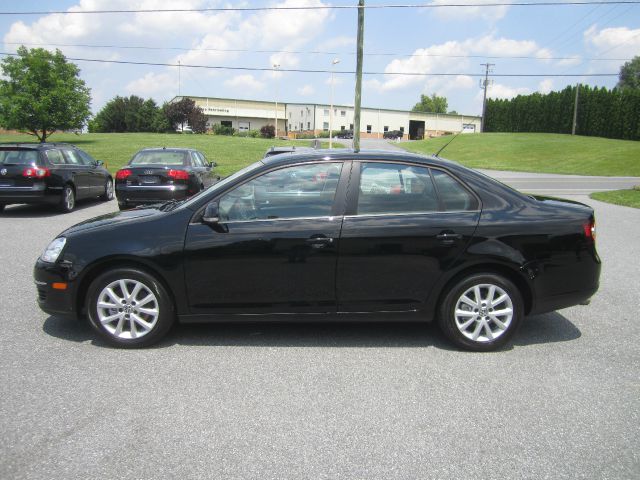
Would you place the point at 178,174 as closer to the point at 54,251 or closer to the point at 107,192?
the point at 107,192

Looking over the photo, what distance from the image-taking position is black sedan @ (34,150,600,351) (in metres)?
4.11

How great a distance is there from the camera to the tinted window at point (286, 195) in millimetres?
4211

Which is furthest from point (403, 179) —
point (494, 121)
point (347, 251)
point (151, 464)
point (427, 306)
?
point (494, 121)

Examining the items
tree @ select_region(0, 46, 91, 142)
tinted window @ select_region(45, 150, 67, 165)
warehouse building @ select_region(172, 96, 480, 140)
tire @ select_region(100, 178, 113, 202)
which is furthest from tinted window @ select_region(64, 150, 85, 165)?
warehouse building @ select_region(172, 96, 480, 140)

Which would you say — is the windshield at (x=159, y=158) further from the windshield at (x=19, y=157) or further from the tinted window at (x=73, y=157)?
the windshield at (x=19, y=157)

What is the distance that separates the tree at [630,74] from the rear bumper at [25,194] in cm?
10834

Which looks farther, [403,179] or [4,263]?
[4,263]

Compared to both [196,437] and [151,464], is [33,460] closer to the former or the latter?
[151,464]

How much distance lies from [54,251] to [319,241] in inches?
87.2

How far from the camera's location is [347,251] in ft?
13.5

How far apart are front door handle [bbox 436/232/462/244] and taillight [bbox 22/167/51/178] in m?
9.86

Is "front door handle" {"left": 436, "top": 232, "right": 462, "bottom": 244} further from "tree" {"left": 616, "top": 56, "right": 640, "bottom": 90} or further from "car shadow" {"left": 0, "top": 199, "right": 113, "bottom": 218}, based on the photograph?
"tree" {"left": 616, "top": 56, "right": 640, "bottom": 90}

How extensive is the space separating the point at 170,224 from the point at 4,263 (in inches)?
163

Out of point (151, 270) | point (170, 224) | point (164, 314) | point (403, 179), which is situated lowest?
point (164, 314)
